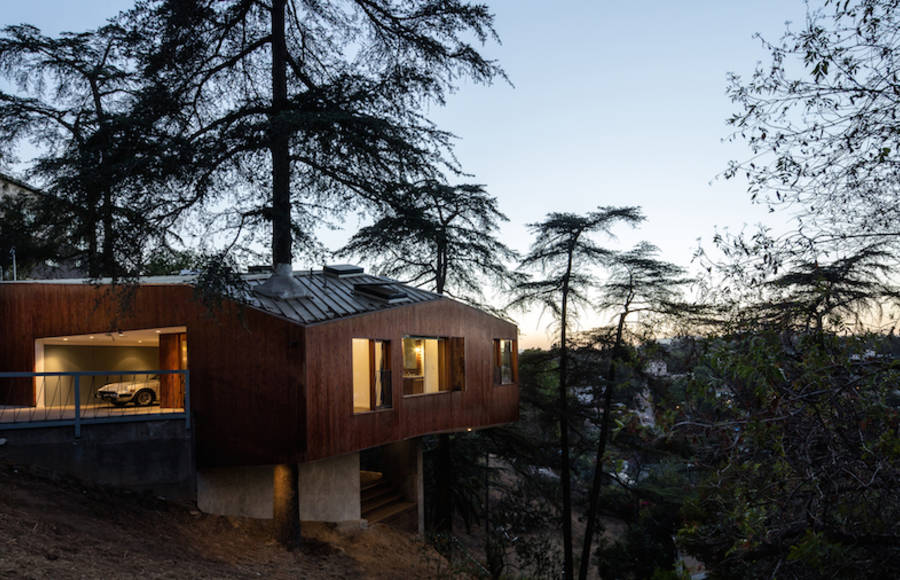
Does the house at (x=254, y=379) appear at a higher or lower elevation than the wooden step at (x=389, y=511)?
higher

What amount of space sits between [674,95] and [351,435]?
841 cm

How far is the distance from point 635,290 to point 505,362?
4.85m

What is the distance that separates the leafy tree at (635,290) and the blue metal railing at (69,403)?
11.9 meters

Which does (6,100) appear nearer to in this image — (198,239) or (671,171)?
(198,239)

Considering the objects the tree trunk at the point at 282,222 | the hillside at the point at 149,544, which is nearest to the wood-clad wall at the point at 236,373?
the tree trunk at the point at 282,222

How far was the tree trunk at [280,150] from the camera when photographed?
1160 cm

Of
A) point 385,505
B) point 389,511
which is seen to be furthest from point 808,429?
point 385,505

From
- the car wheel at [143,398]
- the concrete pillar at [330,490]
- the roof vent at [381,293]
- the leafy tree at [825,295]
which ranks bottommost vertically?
the concrete pillar at [330,490]

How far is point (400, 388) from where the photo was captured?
13.1 m

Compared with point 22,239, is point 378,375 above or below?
below

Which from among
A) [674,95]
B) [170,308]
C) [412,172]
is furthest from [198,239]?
[674,95]

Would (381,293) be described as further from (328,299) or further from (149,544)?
(149,544)

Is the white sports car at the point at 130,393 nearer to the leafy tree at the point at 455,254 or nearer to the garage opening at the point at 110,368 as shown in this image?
the garage opening at the point at 110,368

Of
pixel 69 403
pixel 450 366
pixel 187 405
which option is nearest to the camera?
pixel 187 405
